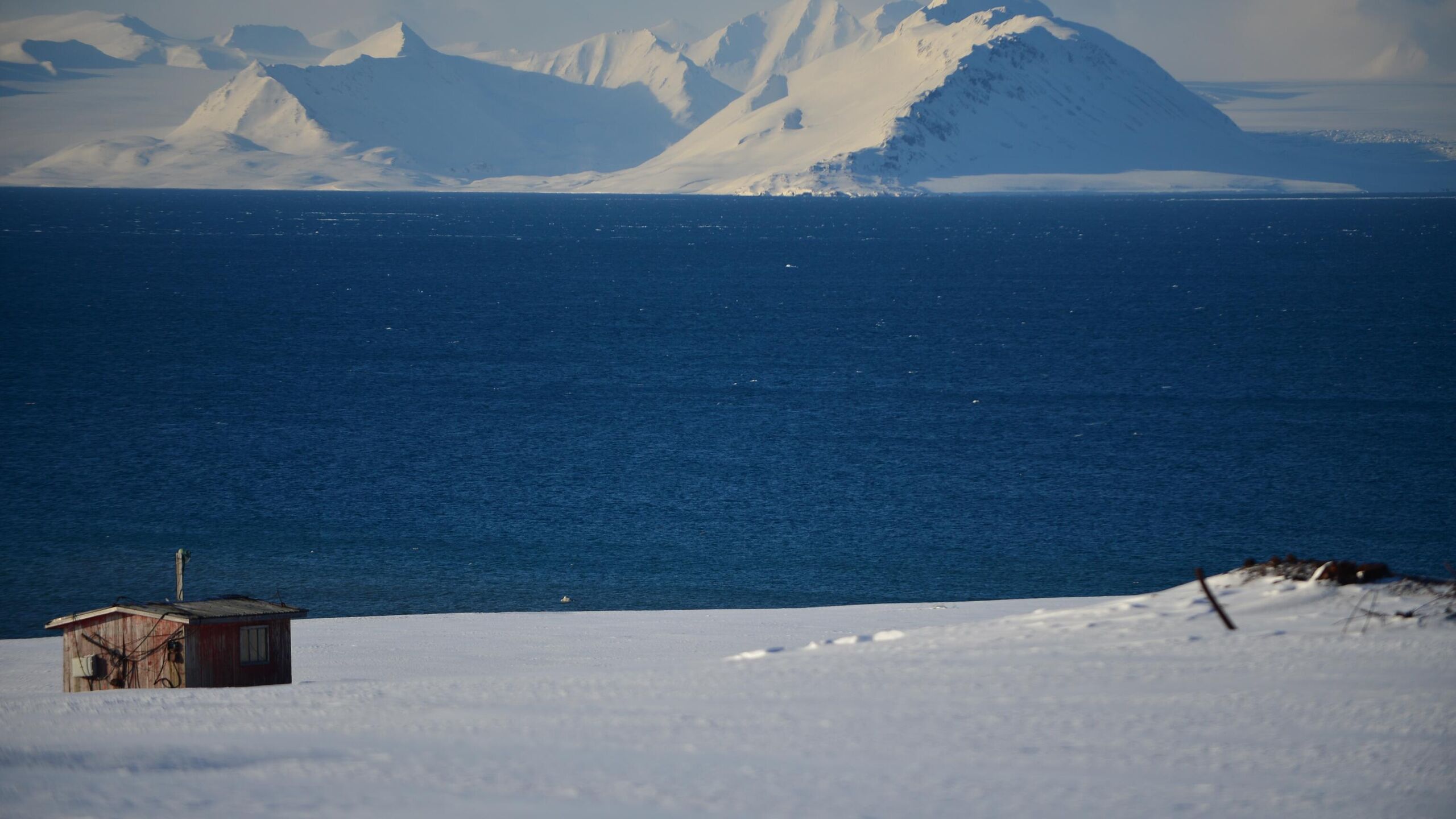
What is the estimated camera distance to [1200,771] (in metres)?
17.2

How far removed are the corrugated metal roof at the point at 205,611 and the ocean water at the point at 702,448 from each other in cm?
1472

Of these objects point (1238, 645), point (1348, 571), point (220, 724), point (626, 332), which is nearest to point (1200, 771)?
point (1238, 645)

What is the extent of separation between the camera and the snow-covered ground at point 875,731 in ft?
54.4

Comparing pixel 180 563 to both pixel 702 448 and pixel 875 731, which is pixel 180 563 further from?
pixel 702 448

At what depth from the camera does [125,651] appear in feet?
90.9

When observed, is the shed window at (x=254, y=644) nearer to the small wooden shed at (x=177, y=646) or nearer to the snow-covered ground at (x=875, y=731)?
the small wooden shed at (x=177, y=646)

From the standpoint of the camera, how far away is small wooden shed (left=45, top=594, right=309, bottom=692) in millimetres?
26859

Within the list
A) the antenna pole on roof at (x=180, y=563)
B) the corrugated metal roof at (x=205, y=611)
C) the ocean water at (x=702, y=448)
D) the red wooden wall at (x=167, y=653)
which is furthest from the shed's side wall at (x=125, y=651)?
the ocean water at (x=702, y=448)

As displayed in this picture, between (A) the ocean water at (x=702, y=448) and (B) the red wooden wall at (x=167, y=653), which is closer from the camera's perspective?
(B) the red wooden wall at (x=167, y=653)

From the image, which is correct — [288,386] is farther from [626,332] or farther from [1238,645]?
[1238,645]

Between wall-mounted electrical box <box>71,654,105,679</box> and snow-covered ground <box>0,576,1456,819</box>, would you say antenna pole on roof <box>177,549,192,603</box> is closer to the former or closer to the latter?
wall-mounted electrical box <box>71,654,105,679</box>

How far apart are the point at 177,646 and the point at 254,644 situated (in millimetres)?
1605

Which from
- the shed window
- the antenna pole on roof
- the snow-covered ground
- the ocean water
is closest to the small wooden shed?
→ the shed window

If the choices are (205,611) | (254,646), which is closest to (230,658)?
(254,646)
